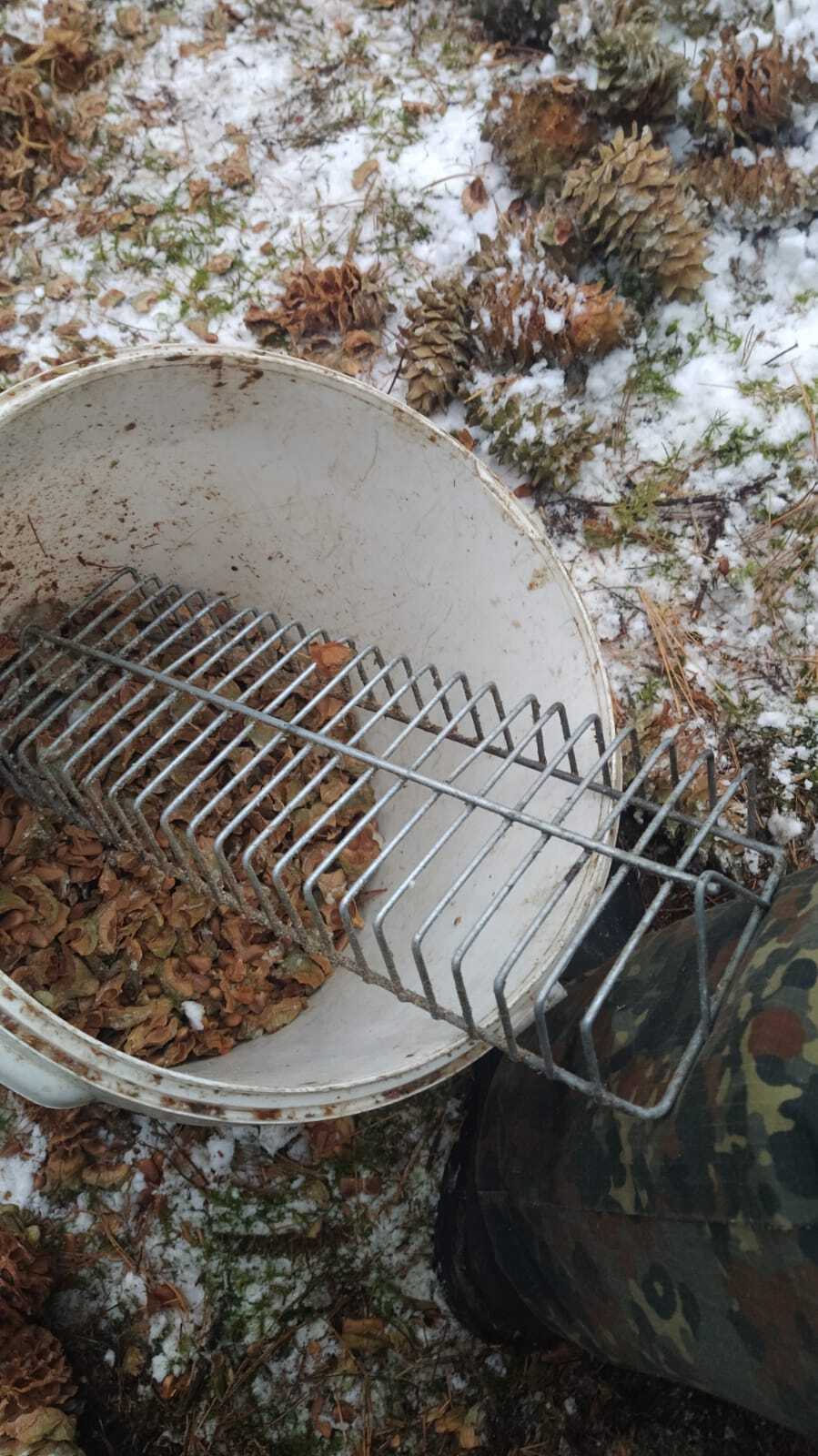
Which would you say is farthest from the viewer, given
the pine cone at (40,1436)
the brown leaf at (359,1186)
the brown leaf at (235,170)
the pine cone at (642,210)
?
the brown leaf at (235,170)

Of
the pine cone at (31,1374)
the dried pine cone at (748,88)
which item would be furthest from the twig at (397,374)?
the pine cone at (31,1374)

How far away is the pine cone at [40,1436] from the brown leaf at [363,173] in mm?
2485

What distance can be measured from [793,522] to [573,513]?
443 millimetres

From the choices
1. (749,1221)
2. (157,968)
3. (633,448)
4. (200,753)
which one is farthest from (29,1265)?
(633,448)

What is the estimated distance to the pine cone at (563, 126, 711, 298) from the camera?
1.87 m

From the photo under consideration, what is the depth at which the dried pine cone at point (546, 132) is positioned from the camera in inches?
78.8

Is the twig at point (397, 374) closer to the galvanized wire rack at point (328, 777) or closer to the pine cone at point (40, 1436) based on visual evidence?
the galvanized wire rack at point (328, 777)

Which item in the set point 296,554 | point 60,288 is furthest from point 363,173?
point 296,554

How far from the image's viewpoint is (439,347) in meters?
1.96

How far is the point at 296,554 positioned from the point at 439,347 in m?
0.63

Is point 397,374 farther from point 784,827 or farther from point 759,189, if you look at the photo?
point 784,827

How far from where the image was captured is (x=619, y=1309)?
1.12 m

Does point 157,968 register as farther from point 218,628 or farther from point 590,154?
point 590,154

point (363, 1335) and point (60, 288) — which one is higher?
point (60, 288)
